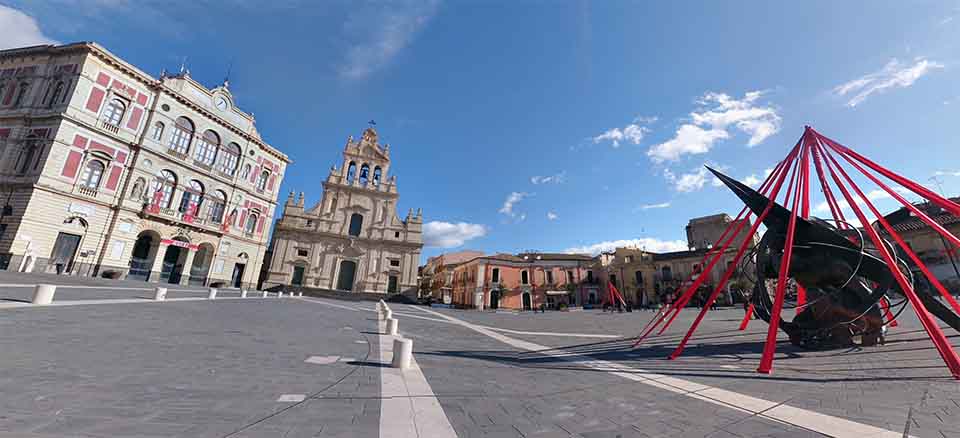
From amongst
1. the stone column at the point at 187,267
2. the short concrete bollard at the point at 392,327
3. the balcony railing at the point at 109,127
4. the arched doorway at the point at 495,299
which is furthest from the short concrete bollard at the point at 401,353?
the arched doorway at the point at 495,299

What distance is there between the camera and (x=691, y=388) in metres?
4.75

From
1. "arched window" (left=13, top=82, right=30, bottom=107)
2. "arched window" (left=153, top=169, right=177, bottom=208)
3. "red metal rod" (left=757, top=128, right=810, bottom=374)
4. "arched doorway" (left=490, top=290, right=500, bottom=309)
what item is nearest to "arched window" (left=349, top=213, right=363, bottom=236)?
"arched window" (left=153, top=169, right=177, bottom=208)

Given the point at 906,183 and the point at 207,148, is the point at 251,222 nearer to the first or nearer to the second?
the point at 207,148

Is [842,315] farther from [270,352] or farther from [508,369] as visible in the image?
[270,352]

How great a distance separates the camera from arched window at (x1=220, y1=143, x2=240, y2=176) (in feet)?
98.9

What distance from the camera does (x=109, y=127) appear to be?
75.6 ft

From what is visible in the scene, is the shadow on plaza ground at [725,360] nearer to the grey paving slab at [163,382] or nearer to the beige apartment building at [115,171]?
the grey paving slab at [163,382]

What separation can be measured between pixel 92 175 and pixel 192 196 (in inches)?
233

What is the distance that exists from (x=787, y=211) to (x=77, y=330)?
15.2m

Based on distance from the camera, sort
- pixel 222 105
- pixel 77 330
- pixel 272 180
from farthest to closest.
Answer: pixel 272 180, pixel 222 105, pixel 77 330

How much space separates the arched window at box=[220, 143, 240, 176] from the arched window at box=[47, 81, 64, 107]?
31.4ft

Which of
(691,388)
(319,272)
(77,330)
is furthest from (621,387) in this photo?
(319,272)

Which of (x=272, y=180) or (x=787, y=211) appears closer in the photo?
(x=787, y=211)

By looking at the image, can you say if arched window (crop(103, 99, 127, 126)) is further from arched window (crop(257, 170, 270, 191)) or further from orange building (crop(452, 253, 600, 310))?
orange building (crop(452, 253, 600, 310))
